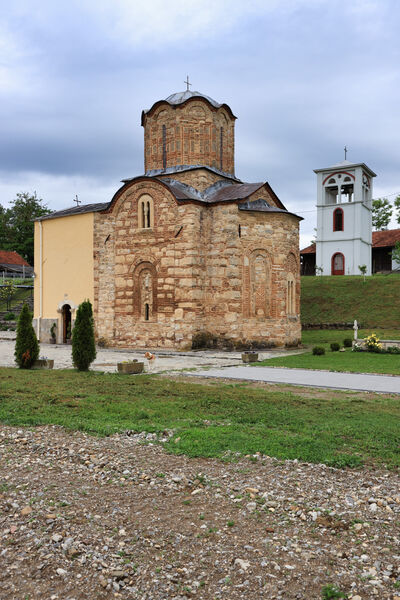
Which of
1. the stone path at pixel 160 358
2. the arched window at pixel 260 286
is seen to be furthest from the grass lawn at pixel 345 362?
the arched window at pixel 260 286

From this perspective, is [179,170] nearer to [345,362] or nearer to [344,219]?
[345,362]

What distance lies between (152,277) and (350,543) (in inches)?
705

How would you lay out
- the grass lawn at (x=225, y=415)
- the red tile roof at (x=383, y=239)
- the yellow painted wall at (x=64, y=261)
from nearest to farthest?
the grass lawn at (x=225, y=415)
the yellow painted wall at (x=64, y=261)
the red tile roof at (x=383, y=239)

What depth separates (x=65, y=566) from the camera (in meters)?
3.66

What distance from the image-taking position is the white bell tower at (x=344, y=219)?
42.4 m

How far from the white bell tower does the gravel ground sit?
39.5 metres

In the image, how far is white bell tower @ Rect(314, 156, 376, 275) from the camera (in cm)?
4241

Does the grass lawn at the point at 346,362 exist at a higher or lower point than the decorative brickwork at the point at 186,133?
lower

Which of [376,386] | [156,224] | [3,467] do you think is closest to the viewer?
[3,467]

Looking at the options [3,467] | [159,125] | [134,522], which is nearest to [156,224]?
[159,125]

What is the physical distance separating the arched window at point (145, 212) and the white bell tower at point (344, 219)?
85.9 feet

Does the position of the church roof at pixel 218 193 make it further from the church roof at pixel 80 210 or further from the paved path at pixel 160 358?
the paved path at pixel 160 358

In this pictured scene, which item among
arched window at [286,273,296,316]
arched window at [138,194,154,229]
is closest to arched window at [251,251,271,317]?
arched window at [286,273,296,316]

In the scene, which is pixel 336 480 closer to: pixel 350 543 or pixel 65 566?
pixel 350 543
